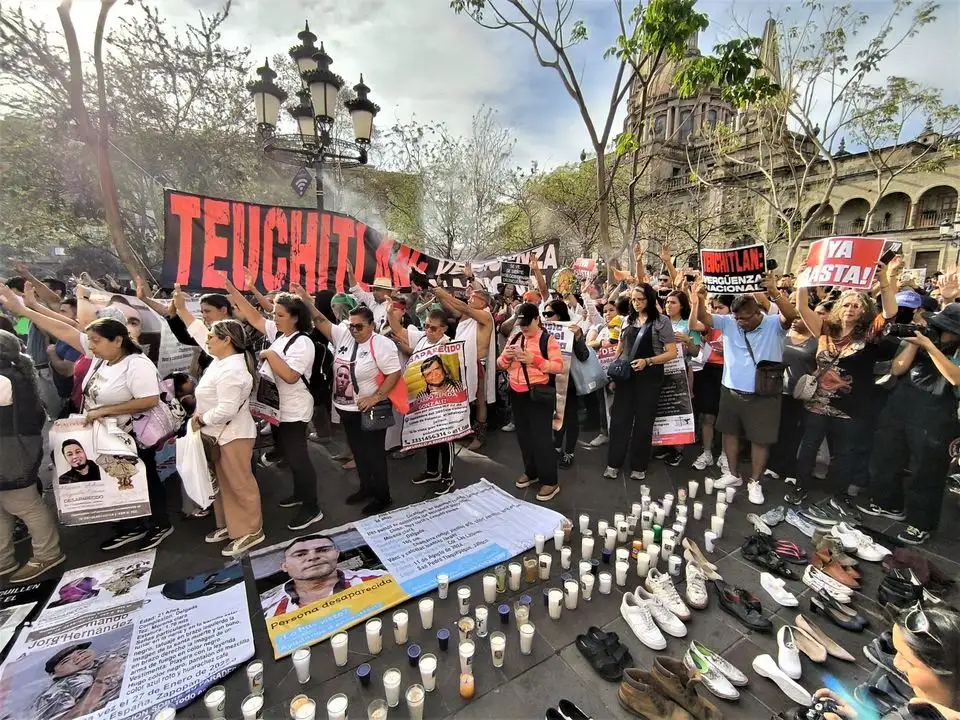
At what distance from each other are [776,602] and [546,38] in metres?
9.38

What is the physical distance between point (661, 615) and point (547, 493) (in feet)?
5.88

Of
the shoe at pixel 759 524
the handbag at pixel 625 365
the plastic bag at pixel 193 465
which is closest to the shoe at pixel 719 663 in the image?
the shoe at pixel 759 524

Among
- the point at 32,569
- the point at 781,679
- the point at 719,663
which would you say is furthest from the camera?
the point at 32,569

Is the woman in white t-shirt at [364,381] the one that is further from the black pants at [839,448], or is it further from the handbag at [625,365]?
the black pants at [839,448]

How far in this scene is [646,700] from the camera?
2.23 meters

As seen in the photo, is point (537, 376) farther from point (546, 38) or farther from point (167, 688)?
point (546, 38)

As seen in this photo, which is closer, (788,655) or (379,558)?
(788,655)

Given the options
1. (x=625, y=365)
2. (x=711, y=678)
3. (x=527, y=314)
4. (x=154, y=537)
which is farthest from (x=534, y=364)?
(x=154, y=537)

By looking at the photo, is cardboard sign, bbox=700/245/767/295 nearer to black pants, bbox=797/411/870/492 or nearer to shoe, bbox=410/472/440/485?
black pants, bbox=797/411/870/492

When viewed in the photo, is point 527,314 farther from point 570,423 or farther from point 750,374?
point 750,374

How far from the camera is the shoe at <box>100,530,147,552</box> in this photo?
12.1 ft

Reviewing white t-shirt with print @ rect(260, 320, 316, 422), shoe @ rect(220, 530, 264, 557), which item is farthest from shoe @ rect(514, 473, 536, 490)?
shoe @ rect(220, 530, 264, 557)

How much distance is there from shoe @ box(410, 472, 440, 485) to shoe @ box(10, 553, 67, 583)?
120 inches

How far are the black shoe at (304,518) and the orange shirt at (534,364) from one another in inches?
88.5
